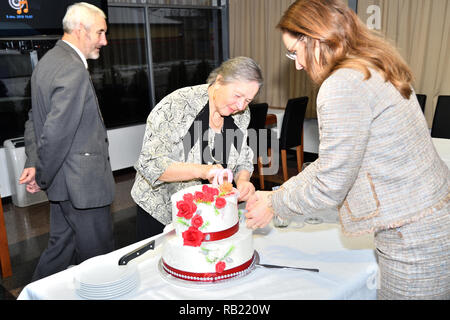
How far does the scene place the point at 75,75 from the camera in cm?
212

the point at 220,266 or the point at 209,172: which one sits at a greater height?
the point at 209,172

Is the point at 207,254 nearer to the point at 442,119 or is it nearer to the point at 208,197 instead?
the point at 208,197

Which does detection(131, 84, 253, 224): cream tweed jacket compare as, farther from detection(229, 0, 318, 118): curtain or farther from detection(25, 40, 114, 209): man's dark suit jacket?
detection(229, 0, 318, 118): curtain

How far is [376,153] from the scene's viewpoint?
1056 mm

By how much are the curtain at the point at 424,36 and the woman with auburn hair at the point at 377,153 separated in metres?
3.97

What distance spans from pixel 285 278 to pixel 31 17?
3924mm

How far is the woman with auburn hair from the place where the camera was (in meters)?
1.04

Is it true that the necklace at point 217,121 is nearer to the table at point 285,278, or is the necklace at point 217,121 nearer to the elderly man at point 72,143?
the table at point 285,278

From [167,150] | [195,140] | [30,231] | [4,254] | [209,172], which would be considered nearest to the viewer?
[209,172]

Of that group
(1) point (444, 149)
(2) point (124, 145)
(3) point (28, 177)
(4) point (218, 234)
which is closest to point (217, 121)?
(4) point (218, 234)

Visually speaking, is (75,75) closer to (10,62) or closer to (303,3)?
(303,3)

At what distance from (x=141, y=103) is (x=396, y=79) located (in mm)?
5162

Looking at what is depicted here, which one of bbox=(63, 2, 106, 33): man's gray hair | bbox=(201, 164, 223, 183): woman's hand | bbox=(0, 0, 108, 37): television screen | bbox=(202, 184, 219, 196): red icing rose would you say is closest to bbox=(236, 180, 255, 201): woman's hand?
bbox=(201, 164, 223, 183): woman's hand

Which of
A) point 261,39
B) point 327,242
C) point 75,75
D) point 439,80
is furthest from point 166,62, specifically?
point 327,242
